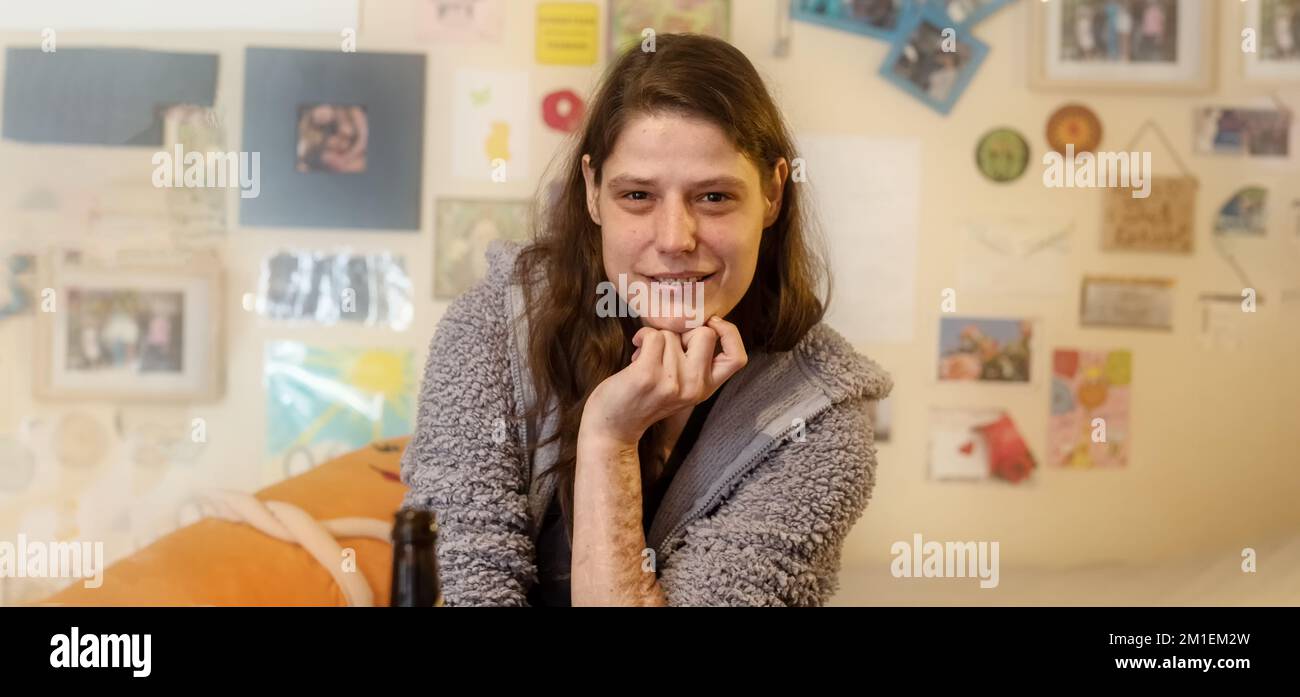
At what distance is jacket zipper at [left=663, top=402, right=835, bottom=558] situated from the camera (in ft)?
3.64

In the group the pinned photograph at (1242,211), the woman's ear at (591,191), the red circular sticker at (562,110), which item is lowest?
the woman's ear at (591,191)

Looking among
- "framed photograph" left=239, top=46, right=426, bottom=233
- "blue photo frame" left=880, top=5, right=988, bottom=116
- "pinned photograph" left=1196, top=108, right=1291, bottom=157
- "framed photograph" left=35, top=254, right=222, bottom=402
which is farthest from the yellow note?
"pinned photograph" left=1196, top=108, right=1291, bottom=157

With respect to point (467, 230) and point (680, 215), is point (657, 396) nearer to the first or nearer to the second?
point (680, 215)

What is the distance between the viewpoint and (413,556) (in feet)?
3.13

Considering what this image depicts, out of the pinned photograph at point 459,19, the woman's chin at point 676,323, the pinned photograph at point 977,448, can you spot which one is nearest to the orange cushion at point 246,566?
the woman's chin at point 676,323

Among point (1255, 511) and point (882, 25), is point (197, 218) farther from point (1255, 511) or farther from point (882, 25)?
point (1255, 511)

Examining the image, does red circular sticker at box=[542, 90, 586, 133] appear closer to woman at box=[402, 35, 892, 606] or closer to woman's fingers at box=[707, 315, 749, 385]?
woman at box=[402, 35, 892, 606]

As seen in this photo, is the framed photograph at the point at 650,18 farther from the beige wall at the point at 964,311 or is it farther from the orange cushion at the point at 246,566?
the orange cushion at the point at 246,566

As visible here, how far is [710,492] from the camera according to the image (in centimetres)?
112

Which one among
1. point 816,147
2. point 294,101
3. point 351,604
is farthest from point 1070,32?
point 351,604

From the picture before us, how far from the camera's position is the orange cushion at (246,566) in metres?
1.30

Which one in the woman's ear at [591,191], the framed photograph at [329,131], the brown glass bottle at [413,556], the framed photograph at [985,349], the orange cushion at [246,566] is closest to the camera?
the brown glass bottle at [413,556]

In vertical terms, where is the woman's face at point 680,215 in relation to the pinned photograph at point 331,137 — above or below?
below

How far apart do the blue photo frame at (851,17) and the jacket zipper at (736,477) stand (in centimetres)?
96
